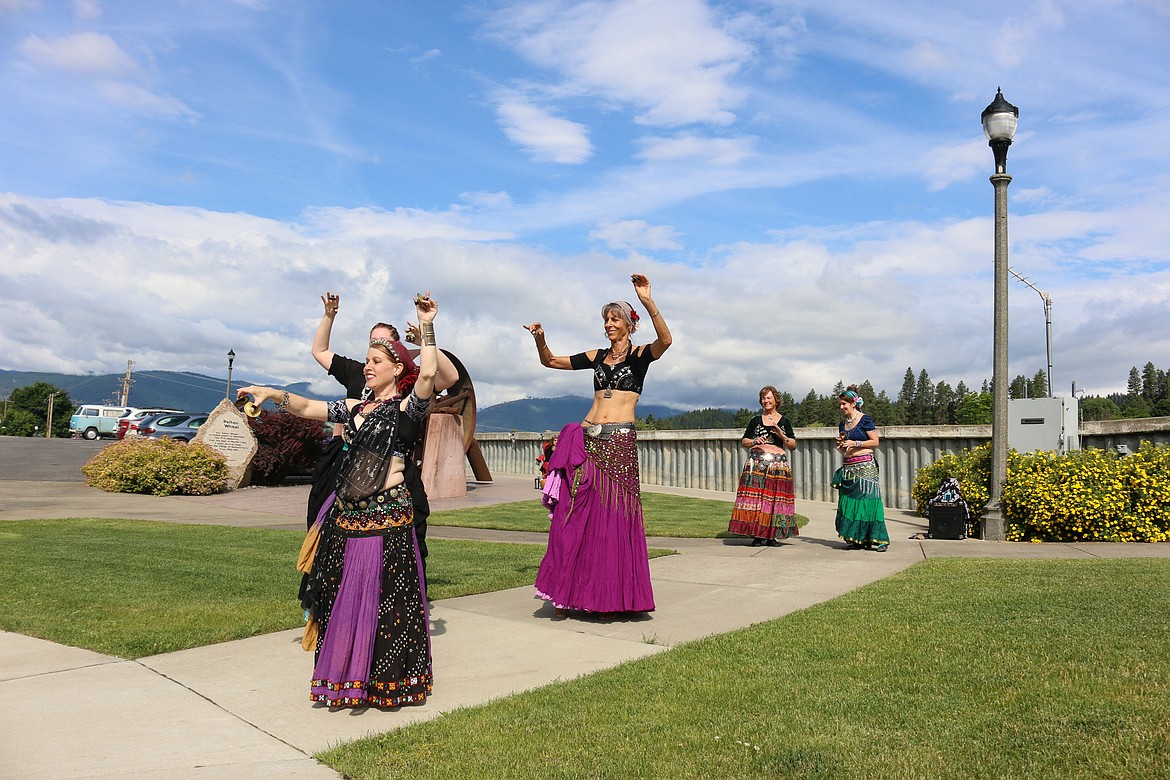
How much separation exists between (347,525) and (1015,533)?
1062cm

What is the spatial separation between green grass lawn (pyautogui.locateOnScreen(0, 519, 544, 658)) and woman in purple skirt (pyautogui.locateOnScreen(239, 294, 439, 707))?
1.79 m

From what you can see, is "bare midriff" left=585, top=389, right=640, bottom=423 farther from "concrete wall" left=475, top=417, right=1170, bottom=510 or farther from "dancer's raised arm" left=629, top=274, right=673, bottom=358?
"concrete wall" left=475, top=417, right=1170, bottom=510

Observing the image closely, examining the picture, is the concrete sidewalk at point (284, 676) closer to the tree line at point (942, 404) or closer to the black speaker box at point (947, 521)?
the black speaker box at point (947, 521)

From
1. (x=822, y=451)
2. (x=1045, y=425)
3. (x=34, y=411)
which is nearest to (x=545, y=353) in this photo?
(x=1045, y=425)

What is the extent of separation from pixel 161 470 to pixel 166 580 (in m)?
12.1

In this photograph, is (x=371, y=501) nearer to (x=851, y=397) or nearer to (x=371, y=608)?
(x=371, y=608)

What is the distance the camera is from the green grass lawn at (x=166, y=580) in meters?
6.25

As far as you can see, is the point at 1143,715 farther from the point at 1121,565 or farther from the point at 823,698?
the point at 1121,565

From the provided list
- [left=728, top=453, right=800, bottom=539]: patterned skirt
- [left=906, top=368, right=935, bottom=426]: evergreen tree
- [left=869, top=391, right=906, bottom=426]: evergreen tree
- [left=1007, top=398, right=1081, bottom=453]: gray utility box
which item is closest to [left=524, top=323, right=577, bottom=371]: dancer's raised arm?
[left=728, top=453, right=800, bottom=539]: patterned skirt

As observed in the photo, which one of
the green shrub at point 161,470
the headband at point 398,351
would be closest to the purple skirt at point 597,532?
the headband at point 398,351

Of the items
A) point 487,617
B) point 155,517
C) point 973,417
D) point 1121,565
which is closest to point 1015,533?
point 1121,565

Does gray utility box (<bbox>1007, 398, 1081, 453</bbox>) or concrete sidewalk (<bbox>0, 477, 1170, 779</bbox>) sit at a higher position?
gray utility box (<bbox>1007, 398, 1081, 453</bbox>)

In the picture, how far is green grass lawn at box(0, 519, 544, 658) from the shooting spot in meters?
6.25

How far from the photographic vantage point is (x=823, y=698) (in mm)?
4512
